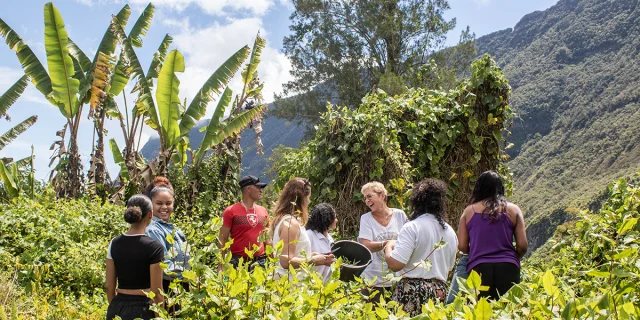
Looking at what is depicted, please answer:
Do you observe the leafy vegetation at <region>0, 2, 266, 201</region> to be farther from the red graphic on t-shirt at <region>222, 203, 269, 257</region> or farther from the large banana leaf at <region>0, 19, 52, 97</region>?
the red graphic on t-shirt at <region>222, 203, 269, 257</region>

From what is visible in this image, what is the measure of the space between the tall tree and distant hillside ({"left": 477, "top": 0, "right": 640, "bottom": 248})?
97.7ft

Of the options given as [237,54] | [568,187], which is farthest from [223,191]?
[568,187]

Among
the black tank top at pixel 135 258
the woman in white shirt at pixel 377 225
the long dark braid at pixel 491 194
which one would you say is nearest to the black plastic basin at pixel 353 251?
the woman in white shirt at pixel 377 225

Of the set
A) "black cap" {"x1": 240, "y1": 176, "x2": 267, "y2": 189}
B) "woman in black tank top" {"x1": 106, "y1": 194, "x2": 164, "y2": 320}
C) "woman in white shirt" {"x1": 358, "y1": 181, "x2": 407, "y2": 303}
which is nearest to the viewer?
"woman in black tank top" {"x1": 106, "y1": 194, "x2": 164, "y2": 320}

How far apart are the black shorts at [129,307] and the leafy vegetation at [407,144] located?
3391 mm

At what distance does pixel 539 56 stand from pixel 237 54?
80096 mm

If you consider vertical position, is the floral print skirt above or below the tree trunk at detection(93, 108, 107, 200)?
below

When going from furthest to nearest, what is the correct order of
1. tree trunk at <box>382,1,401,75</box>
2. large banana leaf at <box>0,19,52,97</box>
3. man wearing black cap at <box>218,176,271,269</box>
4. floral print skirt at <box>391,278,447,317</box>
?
1. tree trunk at <box>382,1,401,75</box>
2. large banana leaf at <box>0,19,52,97</box>
3. man wearing black cap at <box>218,176,271,269</box>
4. floral print skirt at <box>391,278,447,317</box>

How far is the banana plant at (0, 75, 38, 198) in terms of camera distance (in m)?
10.0

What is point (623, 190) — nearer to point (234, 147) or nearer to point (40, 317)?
point (40, 317)

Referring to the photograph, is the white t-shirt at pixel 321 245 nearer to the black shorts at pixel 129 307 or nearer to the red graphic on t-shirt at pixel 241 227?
the red graphic on t-shirt at pixel 241 227

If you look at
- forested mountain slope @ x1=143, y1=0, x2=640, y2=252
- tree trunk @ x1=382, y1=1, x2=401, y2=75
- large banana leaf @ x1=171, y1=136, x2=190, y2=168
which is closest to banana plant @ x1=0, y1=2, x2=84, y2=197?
Result: large banana leaf @ x1=171, y1=136, x2=190, y2=168

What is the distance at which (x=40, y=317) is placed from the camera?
13.1ft

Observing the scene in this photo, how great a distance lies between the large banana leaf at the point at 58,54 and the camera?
9.66 metres
